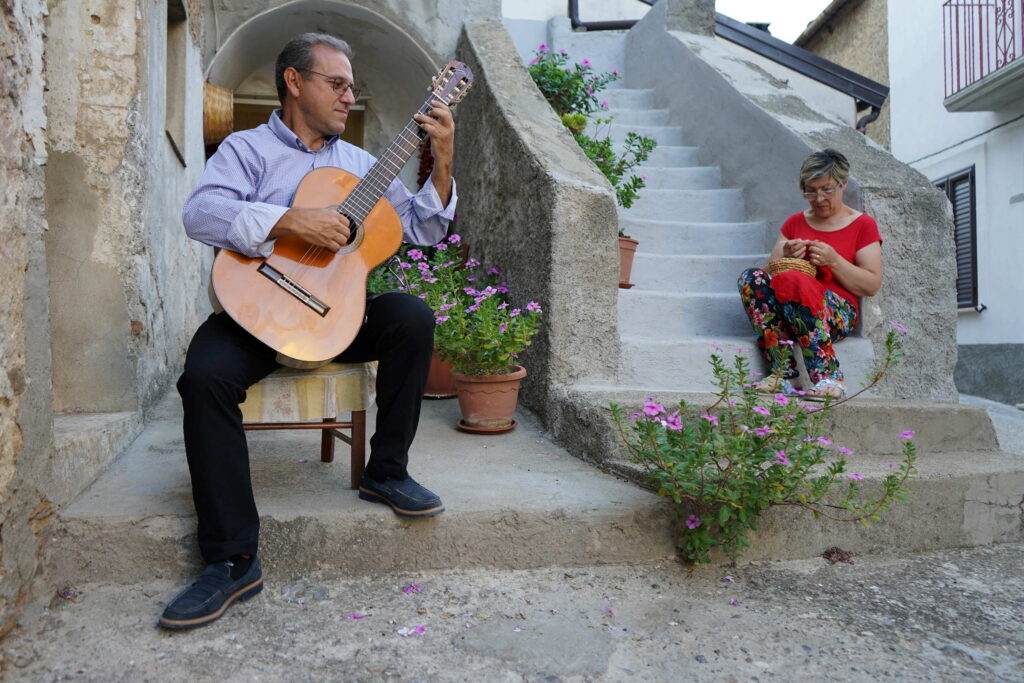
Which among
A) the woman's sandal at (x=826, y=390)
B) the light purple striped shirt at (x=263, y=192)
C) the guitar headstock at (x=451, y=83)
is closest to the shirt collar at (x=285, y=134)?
the light purple striped shirt at (x=263, y=192)

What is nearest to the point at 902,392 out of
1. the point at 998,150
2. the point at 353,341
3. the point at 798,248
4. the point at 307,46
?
the point at 798,248

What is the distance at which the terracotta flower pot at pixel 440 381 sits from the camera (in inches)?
147

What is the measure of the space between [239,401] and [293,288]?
0.33 meters

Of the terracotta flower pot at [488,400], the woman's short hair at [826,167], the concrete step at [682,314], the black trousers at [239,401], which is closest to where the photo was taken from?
the black trousers at [239,401]

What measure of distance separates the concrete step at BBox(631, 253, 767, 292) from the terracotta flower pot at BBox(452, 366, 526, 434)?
1253 millimetres

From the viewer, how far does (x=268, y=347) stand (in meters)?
2.05

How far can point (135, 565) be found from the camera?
2006mm

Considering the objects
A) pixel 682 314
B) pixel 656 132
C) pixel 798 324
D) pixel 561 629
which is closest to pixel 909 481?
pixel 798 324

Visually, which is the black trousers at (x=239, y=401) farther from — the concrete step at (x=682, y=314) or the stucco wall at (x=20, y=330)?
the concrete step at (x=682, y=314)

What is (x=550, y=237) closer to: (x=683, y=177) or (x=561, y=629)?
(x=561, y=629)

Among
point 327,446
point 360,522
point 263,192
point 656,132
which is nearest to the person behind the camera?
point 360,522

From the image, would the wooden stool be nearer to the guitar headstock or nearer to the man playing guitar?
the man playing guitar

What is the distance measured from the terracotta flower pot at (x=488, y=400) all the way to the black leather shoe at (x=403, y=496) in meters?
0.91

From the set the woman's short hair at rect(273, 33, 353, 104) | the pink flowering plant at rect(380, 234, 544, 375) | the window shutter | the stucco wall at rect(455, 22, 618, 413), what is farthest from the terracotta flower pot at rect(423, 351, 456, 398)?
the window shutter
